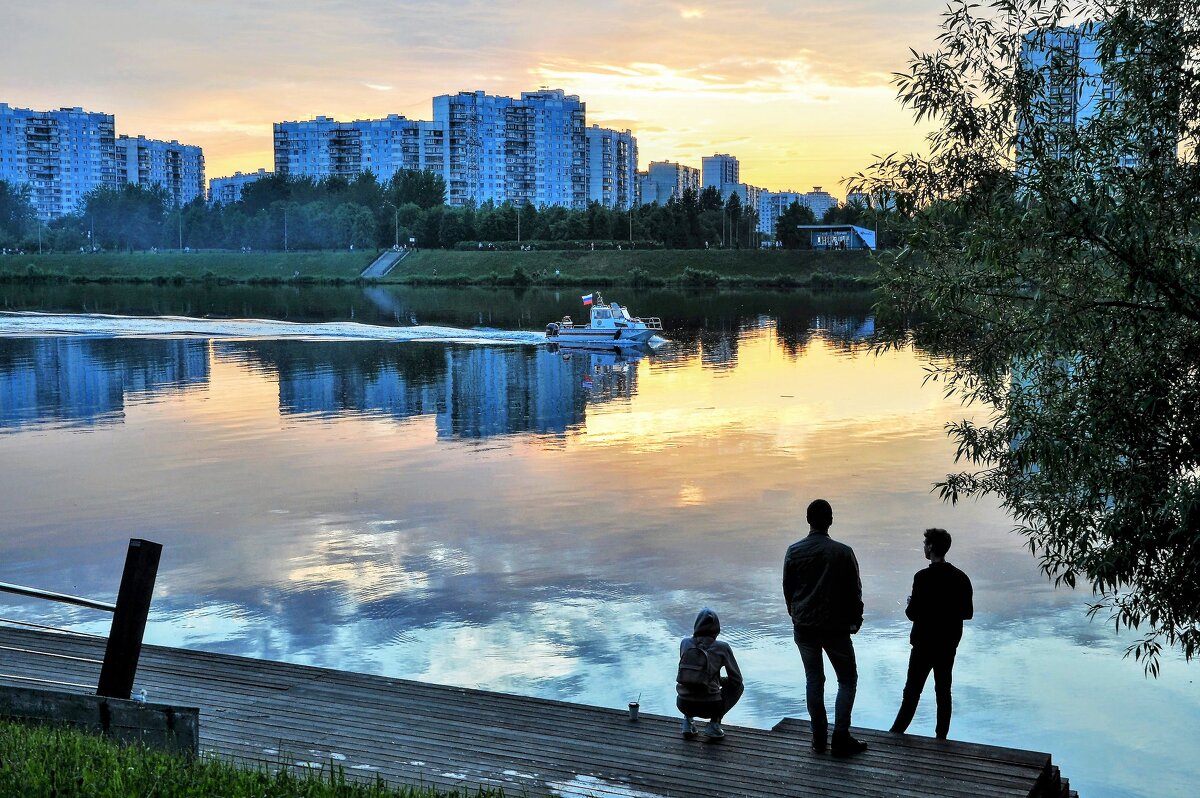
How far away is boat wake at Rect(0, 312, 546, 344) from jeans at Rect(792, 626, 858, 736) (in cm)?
5367

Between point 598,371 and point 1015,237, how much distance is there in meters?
40.6

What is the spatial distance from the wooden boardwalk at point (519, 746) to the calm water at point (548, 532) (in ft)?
9.20

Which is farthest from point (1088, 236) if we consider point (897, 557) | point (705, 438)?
point (705, 438)

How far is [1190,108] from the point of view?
1103 cm

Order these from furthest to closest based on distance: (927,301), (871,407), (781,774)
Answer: (871,407)
(927,301)
(781,774)

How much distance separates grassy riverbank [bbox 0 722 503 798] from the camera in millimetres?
7930

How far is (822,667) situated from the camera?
10.0m

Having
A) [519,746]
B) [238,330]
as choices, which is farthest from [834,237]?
[519,746]

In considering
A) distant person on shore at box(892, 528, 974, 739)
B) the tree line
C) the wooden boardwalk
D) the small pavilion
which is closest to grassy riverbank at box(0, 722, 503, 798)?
the wooden boardwalk

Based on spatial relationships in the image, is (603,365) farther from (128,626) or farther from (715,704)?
(128,626)

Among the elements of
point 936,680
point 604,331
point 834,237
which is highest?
point 834,237

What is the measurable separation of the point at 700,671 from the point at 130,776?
14.4ft

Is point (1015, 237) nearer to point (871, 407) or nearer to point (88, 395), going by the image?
point (871, 407)

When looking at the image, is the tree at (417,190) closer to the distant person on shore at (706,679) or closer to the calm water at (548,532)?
the calm water at (548,532)
